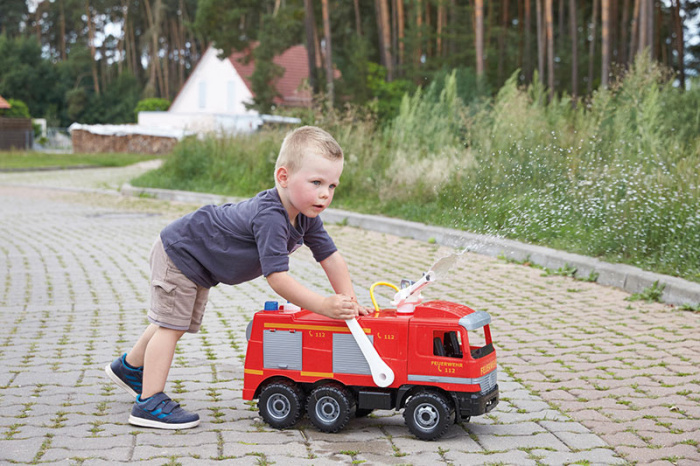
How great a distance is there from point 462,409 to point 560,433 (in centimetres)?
55

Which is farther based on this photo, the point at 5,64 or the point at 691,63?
the point at 5,64

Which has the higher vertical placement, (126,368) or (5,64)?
(5,64)

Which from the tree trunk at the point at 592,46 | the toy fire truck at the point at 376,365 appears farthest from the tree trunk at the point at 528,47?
the toy fire truck at the point at 376,365

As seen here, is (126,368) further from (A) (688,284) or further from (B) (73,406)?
(A) (688,284)

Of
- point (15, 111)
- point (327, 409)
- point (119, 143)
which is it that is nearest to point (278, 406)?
point (327, 409)

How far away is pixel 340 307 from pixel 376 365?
A: 330 mm

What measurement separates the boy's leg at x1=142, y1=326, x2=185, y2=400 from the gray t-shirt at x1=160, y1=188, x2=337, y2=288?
0.99ft

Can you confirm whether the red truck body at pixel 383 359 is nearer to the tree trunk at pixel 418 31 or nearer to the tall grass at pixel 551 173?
the tall grass at pixel 551 173

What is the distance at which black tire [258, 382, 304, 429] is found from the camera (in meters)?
3.79

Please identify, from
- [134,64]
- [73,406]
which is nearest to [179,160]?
[73,406]

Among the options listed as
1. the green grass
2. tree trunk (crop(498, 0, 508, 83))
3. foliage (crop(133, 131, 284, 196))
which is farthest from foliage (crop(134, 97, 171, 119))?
foliage (crop(133, 131, 284, 196))

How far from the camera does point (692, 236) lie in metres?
7.73

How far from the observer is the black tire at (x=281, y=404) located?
379 centimetres

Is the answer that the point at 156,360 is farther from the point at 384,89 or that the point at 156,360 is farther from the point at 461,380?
the point at 384,89
